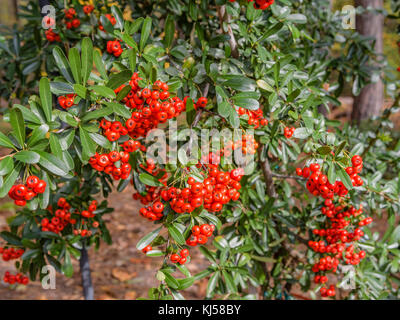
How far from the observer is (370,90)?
3.68 metres

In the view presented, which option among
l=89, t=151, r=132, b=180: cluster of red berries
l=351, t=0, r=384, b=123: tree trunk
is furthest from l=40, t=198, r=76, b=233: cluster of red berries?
l=351, t=0, r=384, b=123: tree trunk

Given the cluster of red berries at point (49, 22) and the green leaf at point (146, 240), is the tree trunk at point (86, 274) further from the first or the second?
the cluster of red berries at point (49, 22)

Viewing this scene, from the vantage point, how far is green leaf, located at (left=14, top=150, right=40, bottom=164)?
0.95 metres

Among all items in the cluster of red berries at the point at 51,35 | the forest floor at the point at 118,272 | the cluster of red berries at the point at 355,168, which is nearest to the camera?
the cluster of red berries at the point at 355,168

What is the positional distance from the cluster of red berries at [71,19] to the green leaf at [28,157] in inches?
45.5

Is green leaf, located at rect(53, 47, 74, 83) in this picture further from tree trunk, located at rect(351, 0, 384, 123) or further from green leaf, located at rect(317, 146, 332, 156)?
tree trunk, located at rect(351, 0, 384, 123)

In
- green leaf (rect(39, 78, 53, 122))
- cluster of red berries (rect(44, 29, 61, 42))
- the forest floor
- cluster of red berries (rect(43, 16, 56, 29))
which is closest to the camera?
green leaf (rect(39, 78, 53, 122))

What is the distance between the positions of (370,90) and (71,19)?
10.5 feet

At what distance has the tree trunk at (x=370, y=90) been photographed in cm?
342

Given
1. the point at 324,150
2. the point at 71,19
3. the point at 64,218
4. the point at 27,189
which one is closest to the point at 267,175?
the point at 324,150

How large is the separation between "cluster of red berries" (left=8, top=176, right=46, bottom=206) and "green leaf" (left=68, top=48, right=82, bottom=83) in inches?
14.6

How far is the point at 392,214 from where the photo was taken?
1.71 m

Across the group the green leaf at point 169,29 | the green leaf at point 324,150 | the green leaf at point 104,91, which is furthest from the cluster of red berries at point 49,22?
the green leaf at point 324,150

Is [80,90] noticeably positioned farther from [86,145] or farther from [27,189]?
[27,189]
